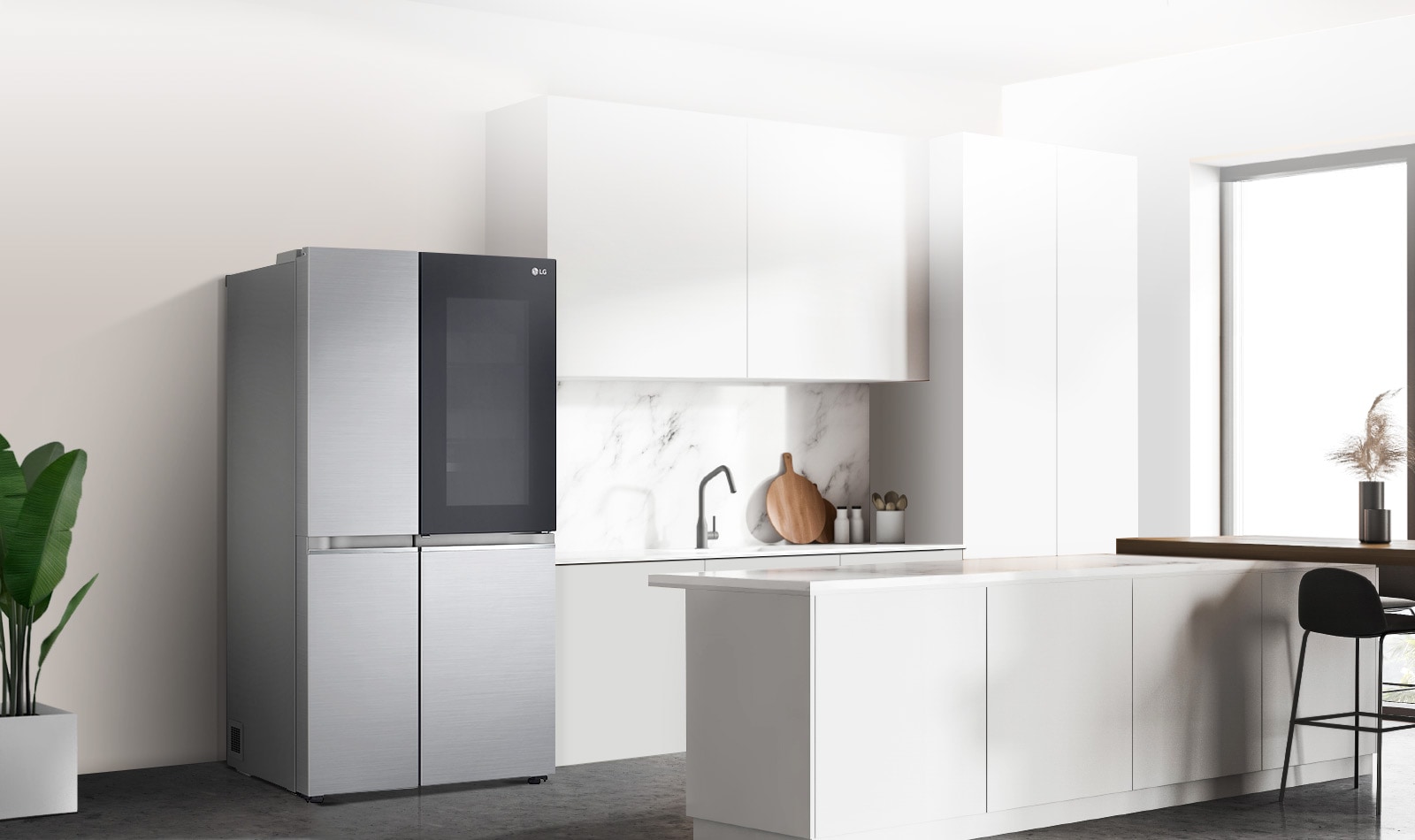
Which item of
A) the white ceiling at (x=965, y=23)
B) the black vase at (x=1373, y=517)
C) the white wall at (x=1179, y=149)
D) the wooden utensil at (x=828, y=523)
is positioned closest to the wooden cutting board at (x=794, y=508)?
the wooden utensil at (x=828, y=523)

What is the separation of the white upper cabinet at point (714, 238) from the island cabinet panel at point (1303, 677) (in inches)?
73.5

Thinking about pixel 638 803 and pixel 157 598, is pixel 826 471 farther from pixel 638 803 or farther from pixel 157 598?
pixel 157 598

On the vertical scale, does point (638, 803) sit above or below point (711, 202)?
below

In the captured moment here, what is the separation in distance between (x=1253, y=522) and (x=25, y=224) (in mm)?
5546

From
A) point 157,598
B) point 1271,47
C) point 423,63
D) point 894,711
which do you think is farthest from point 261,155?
point 1271,47

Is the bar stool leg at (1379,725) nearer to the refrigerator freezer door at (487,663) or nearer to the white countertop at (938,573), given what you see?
the white countertop at (938,573)

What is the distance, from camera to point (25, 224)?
202 inches

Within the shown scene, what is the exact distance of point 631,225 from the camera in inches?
226

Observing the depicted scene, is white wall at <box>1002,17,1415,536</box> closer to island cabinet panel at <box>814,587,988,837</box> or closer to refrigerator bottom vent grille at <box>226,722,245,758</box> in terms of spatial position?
island cabinet panel at <box>814,587,988,837</box>

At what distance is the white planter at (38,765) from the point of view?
15.0 ft

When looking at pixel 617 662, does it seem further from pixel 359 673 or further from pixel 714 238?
pixel 714 238

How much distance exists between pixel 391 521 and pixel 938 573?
1769 mm

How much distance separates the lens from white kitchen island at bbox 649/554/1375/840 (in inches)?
162

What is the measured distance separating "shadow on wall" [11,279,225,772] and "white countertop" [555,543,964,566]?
1266mm
